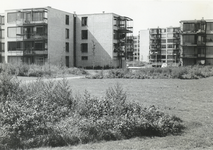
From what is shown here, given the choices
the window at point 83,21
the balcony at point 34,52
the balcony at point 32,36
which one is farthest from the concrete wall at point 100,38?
the balcony at point 32,36

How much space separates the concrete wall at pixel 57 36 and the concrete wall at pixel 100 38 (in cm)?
252

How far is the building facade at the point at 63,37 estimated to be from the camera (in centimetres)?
5272

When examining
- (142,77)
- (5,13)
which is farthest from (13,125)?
(5,13)

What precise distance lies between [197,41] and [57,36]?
29728 mm

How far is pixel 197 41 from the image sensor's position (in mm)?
62469

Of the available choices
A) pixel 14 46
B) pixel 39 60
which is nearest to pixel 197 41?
pixel 39 60

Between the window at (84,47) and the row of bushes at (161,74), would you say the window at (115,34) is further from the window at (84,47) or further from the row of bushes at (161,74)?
the row of bushes at (161,74)

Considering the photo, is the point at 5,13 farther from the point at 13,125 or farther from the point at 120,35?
the point at 13,125

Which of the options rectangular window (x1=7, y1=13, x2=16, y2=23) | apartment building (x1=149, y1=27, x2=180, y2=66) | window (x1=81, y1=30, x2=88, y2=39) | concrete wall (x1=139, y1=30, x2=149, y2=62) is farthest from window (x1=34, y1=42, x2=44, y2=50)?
concrete wall (x1=139, y1=30, x2=149, y2=62)

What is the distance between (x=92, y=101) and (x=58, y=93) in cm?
150

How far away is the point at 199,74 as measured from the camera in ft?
91.8

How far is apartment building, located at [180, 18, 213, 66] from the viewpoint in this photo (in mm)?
62094

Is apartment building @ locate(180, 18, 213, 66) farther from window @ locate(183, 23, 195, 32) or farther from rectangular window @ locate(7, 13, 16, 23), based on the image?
rectangular window @ locate(7, 13, 16, 23)

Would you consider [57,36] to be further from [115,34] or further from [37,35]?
[115,34]
